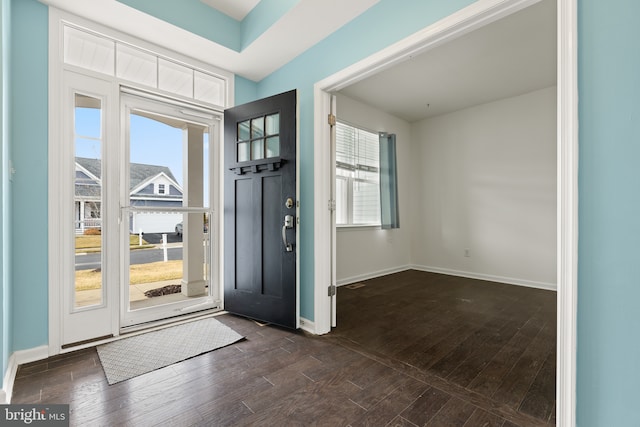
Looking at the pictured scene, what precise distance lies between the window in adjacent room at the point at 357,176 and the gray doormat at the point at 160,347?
243 centimetres

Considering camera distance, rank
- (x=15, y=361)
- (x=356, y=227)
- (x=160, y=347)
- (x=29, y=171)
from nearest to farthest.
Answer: (x=15, y=361) < (x=29, y=171) < (x=160, y=347) < (x=356, y=227)

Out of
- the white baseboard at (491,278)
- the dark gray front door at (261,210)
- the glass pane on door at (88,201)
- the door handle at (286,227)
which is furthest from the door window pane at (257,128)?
the white baseboard at (491,278)

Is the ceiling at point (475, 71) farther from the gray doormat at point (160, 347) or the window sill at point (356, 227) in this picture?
the gray doormat at point (160, 347)

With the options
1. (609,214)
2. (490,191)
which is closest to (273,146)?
(609,214)

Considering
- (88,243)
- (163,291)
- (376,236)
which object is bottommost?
(163,291)

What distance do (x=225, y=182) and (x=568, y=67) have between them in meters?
2.80

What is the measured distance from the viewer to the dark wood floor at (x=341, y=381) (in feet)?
4.83

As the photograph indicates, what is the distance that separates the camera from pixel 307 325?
2604mm

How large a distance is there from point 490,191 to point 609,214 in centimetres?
365

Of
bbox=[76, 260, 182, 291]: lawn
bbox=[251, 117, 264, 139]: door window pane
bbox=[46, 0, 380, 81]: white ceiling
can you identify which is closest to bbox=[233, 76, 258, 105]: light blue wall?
bbox=[46, 0, 380, 81]: white ceiling

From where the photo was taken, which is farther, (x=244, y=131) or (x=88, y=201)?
(x=244, y=131)

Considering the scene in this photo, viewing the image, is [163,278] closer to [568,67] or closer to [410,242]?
[568,67]

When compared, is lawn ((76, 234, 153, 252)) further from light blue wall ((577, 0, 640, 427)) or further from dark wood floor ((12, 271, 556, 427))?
light blue wall ((577, 0, 640, 427))

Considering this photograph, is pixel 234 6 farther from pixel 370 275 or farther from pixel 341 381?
pixel 370 275
